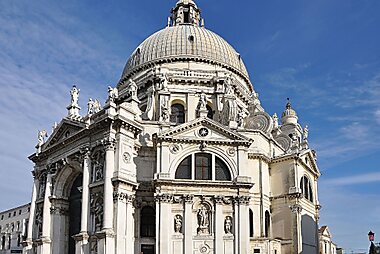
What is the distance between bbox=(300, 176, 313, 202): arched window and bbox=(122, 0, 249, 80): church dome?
1252 centimetres

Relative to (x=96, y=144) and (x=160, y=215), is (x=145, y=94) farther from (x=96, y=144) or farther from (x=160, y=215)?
(x=160, y=215)

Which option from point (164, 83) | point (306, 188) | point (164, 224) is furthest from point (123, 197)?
A: point (306, 188)

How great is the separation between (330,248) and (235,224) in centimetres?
4767

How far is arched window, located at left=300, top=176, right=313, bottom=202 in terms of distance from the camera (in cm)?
4500

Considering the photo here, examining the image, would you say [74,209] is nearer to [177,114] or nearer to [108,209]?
[108,209]

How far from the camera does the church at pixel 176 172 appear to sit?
36688 millimetres

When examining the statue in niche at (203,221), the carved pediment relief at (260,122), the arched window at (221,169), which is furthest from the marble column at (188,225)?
the carved pediment relief at (260,122)

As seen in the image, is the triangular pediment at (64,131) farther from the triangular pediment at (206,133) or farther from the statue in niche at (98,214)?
the triangular pediment at (206,133)

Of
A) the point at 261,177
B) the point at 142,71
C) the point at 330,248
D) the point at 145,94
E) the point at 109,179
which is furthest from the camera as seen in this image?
the point at 330,248

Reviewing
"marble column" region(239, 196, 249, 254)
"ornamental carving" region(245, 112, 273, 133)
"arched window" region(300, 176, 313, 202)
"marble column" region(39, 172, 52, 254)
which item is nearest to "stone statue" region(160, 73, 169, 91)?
"ornamental carving" region(245, 112, 273, 133)

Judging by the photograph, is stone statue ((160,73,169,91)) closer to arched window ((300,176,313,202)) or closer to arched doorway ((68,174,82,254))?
arched doorway ((68,174,82,254))

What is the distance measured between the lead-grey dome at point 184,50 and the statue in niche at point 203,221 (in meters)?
17.4

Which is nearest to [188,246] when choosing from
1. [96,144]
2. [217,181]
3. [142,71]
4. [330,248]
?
[217,181]

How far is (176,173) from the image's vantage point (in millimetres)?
38094
